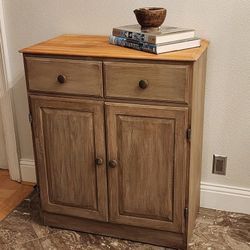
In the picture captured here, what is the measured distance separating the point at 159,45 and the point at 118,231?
907mm

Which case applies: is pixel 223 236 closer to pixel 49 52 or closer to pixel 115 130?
pixel 115 130

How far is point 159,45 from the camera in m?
1.73

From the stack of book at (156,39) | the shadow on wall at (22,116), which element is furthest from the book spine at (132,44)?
the shadow on wall at (22,116)

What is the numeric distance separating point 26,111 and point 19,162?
33 cm

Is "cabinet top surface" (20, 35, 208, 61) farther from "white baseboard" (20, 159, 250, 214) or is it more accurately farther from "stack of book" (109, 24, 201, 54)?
"white baseboard" (20, 159, 250, 214)

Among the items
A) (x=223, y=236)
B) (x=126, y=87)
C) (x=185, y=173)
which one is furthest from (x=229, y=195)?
(x=126, y=87)

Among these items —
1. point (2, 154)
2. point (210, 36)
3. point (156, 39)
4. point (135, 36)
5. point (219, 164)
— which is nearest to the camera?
point (156, 39)

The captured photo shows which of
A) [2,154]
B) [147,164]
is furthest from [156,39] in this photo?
[2,154]

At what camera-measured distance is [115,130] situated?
1877mm

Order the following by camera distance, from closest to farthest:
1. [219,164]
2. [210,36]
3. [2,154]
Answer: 1. [210,36]
2. [219,164]
3. [2,154]

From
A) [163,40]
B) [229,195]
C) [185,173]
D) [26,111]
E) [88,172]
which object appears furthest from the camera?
[26,111]

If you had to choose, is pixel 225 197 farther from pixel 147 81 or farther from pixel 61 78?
pixel 61 78

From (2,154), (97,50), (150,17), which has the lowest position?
(2,154)

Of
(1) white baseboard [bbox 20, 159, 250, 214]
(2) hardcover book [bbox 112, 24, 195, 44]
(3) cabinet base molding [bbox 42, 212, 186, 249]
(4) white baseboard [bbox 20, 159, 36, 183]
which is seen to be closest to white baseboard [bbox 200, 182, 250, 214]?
(1) white baseboard [bbox 20, 159, 250, 214]
